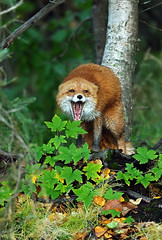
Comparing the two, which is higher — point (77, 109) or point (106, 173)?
point (77, 109)

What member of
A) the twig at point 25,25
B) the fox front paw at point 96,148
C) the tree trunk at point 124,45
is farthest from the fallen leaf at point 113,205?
the twig at point 25,25

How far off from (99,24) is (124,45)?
5.98 feet

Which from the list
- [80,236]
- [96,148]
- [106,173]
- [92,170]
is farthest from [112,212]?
[96,148]

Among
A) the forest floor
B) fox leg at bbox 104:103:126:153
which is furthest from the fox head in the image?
the forest floor

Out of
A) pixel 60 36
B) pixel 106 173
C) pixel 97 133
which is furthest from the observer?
pixel 60 36

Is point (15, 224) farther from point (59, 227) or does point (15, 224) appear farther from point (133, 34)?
point (133, 34)

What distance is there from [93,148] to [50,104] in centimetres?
531

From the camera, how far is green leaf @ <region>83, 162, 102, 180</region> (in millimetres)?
3541

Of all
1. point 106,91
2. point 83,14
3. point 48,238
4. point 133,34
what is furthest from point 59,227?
point 83,14

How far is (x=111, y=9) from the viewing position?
208 inches

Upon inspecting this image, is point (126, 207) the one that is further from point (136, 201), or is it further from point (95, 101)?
point (95, 101)

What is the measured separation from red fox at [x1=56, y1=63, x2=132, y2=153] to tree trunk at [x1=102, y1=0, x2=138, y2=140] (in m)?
0.43

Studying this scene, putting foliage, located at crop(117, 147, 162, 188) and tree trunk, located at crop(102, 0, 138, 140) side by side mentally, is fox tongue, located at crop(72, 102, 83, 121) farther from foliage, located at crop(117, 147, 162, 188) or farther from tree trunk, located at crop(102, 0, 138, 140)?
foliage, located at crop(117, 147, 162, 188)

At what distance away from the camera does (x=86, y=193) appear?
134 inches
